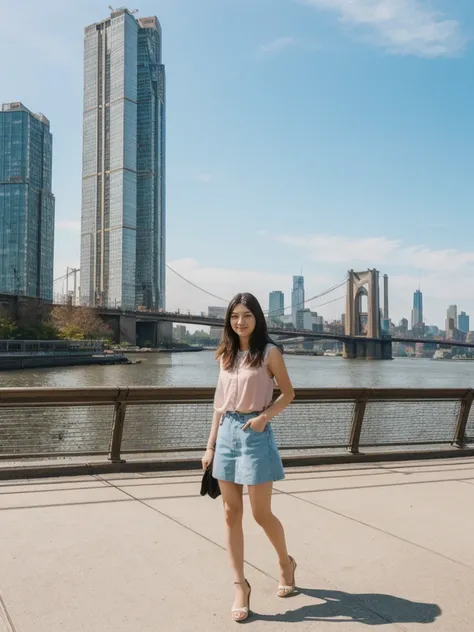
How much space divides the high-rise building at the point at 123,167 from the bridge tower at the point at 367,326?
51.2m

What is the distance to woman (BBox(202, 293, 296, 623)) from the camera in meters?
3.32

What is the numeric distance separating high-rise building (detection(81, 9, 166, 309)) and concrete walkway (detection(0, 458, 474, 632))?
135 m

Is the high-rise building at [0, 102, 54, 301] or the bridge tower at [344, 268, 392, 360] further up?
the high-rise building at [0, 102, 54, 301]

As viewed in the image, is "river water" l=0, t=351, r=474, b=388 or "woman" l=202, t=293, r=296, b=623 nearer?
"woman" l=202, t=293, r=296, b=623

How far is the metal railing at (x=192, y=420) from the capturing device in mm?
6637

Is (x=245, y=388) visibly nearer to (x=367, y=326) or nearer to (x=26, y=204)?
(x=367, y=326)

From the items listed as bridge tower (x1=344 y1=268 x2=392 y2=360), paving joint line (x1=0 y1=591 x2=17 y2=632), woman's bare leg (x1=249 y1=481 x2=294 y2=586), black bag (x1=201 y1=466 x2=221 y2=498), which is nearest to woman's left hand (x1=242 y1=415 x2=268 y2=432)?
woman's bare leg (x1=249 y1=481 x2=294 y2=586)

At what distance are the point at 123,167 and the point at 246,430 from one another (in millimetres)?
166902

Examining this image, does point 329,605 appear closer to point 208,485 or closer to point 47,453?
point 208,485

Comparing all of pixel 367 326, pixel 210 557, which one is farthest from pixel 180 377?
pixel 367 326

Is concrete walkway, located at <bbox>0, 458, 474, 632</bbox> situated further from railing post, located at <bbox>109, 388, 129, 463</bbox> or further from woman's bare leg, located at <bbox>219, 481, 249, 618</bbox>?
railing post, located at <bbox>109, 388, 129, 463</bbox>

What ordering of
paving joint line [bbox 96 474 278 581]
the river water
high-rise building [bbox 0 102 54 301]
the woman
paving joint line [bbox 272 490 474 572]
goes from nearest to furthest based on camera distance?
the woman, paving joint line [bbox 96 474 278 581], paving joint line [bbox 272 490 474 572], the river water, high-rise building [bbox 0 102 54 301]

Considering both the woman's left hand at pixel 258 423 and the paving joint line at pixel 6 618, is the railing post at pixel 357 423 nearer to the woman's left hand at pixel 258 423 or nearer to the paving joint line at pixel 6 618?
the woman's left hand at pixel 258 423

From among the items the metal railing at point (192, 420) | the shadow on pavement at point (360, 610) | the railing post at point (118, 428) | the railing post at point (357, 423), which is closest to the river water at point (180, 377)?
the metal railing at point (192, 420)
